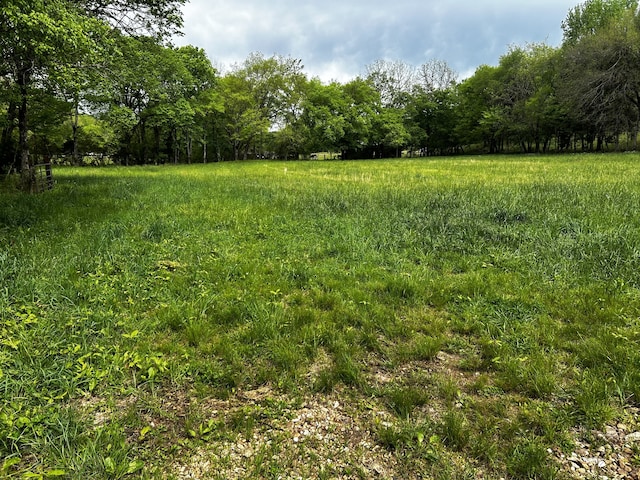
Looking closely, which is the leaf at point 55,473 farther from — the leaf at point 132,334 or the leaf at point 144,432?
the leaf at point 132,334

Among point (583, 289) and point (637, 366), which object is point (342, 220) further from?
point (637, 366)

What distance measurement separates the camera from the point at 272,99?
4050 centimetres

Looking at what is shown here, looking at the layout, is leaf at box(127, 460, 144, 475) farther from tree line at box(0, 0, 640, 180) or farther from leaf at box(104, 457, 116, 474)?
tree line at box(0, 0, 640, 180)

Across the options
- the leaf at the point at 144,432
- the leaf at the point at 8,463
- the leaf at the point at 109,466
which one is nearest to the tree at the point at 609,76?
the leaf at the point at 144,432

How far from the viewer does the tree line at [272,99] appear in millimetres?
9539

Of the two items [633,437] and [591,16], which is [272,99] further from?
[633,437]

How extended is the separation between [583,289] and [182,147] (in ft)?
151

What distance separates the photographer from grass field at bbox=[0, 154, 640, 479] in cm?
207

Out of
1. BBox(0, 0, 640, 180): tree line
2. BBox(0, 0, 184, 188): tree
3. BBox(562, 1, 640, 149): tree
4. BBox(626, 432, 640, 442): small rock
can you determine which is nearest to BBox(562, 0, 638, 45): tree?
BBox(0, 0, 640, 180): tree line

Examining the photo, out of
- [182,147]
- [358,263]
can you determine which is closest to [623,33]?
[358,263]

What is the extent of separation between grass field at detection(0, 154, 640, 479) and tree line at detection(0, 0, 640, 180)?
410cm

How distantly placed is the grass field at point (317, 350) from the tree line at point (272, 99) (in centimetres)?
410

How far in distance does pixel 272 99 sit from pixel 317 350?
4174 centimetres

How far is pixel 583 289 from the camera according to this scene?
3834 mm
